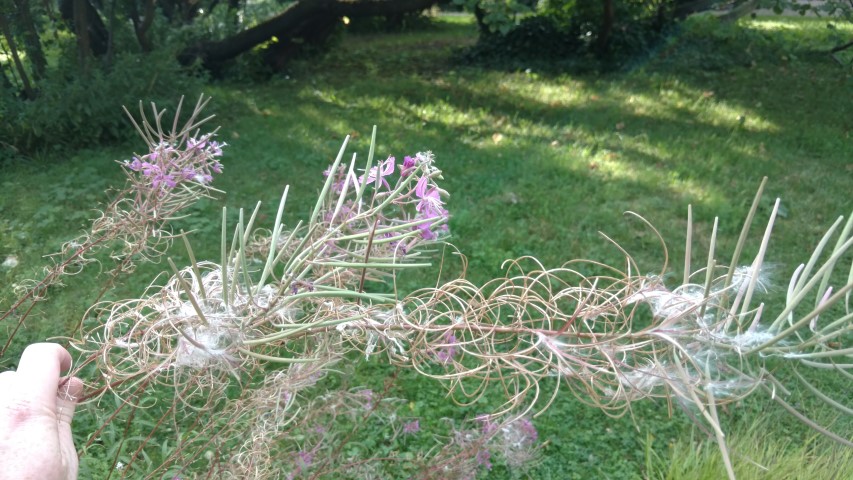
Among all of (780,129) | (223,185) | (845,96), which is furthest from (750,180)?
(223,185)

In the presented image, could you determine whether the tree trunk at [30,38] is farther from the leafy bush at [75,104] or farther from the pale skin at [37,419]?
the pale skin at [37,419]

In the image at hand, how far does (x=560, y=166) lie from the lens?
5098 mm

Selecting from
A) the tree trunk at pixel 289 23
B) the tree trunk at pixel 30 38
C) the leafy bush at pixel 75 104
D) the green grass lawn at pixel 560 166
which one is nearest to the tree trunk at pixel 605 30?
the green grass lawn at pixel 560 166

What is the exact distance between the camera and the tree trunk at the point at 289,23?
25.7 feet

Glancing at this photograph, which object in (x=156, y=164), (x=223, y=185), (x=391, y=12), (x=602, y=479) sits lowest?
(x=602, y=479)

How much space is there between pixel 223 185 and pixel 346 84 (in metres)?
3.48

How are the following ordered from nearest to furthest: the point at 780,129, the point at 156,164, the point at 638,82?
the point at 156,164, the point at 780,129, the point at 638,82

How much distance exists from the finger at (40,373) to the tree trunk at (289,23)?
284 inches

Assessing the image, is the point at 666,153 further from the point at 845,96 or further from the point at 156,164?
the point at 156,164

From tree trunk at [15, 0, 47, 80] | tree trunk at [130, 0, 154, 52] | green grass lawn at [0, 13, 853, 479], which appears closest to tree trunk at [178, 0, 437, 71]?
green grass lawn at [0, 13, 853, 479]

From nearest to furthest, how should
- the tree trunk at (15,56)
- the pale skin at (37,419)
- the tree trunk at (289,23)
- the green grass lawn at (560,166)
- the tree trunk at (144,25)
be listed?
the pale skin at (37,419), the green grass lawn at (560,166), the tree trunk at (15,56), the tree trunk at (144,25), the tree trunk at (289,23)

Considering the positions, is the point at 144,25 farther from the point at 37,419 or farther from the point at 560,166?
the point at 37,419

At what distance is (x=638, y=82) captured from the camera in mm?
7633

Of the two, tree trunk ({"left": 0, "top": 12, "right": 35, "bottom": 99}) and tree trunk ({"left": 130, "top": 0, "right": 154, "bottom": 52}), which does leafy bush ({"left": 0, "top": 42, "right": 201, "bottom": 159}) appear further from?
tree trunk ({"left": 130, "top": 0, "right": 154, "bottom": 52})
